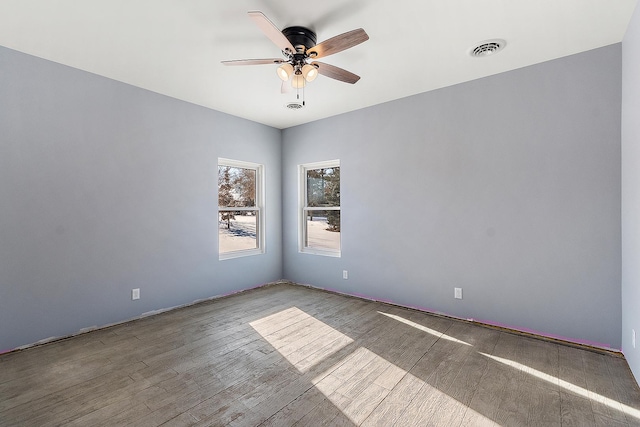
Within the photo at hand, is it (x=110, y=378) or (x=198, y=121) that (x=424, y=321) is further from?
(x=198, y=121)

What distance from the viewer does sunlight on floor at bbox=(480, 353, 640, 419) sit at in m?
1.82

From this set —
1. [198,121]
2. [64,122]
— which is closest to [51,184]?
[64,122]

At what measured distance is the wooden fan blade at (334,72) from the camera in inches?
92.0

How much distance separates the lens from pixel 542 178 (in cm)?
281

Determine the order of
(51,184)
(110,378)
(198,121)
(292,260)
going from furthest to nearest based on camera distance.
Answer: (292,260) < (198,121) < (51,184) < (110,378)

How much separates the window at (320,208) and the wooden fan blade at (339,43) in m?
2.36

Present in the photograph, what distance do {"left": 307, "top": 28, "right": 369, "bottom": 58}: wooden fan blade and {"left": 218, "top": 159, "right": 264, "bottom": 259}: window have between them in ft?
8.48

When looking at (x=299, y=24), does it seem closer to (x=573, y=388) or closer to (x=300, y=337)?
(x=300, y=337)

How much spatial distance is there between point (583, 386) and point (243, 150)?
4.43 meters

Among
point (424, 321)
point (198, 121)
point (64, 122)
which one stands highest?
point (198, 121)

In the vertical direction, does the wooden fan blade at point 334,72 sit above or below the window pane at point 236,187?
above

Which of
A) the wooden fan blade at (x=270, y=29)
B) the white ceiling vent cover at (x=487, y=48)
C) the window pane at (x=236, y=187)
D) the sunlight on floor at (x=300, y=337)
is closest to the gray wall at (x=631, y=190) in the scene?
the white ceiling vent cover at (x=487, y=48)

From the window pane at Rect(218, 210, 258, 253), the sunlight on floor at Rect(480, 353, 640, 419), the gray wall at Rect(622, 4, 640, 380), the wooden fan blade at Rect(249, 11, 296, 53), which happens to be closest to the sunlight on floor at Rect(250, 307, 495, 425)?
the sunlight on floor at Rect(480, 353, 640, 419)

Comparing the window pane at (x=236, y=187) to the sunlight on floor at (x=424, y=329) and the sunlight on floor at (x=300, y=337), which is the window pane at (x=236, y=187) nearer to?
the sunlight on floor at (x=300, y=337)
